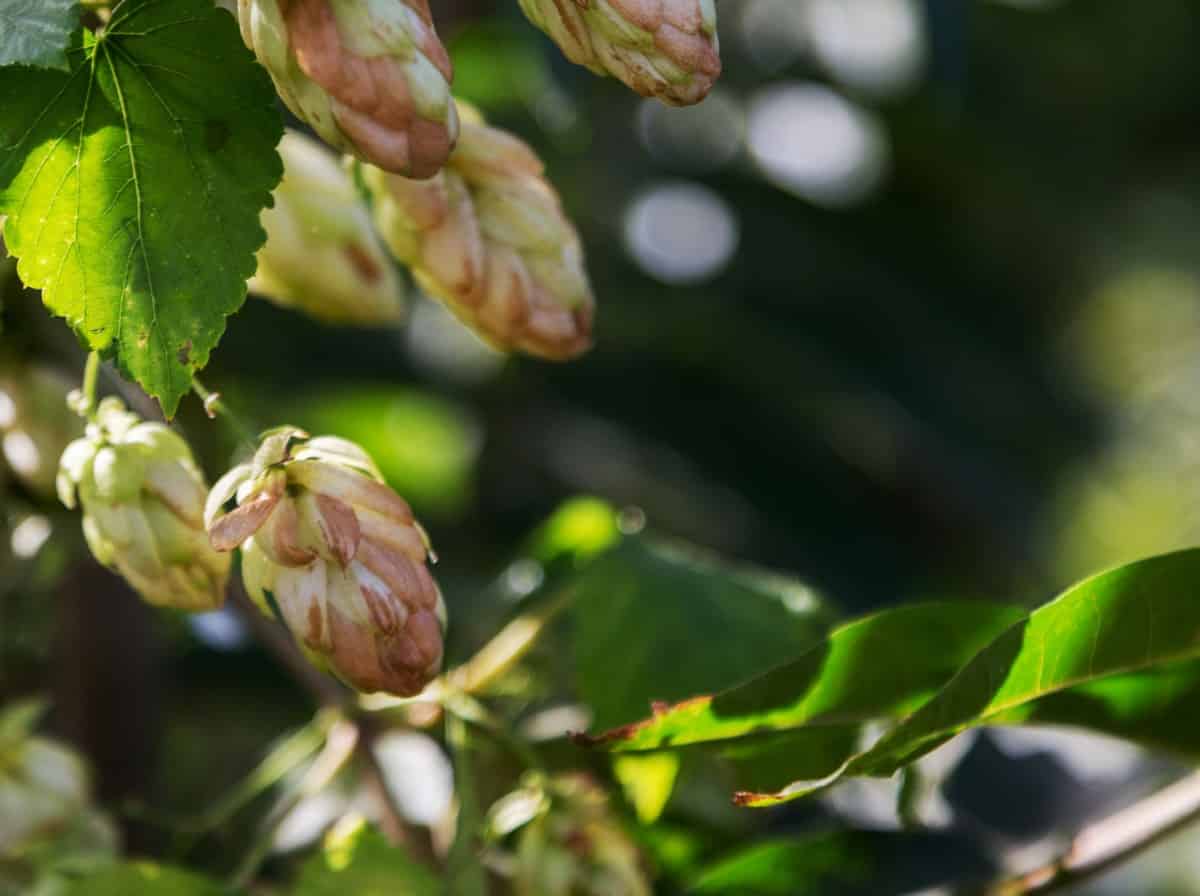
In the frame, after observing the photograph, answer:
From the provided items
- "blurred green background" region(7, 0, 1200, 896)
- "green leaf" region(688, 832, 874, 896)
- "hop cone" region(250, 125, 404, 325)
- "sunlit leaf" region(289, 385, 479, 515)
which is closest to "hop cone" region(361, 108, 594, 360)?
"hop cone" region(250, 125, 404, 325)

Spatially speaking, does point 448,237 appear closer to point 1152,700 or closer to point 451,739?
point 451,739

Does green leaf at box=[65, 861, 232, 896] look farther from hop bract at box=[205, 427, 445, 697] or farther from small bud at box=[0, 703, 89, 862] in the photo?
hop bract at box=[205, 427, 445, 697]

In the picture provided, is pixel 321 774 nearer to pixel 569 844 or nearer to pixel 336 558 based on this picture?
pixel 569 844

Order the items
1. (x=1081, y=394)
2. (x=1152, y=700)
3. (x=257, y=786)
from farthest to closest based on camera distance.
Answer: (x=1081, y=394), (x=257, y=786), (x=1152, y=700)

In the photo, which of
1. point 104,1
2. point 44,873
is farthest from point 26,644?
point 104,1

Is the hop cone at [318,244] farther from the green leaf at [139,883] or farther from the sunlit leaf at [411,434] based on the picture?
the sunlit leaf at [411,434]

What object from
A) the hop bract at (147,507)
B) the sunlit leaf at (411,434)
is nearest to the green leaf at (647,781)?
the hop bract at (147,507)
